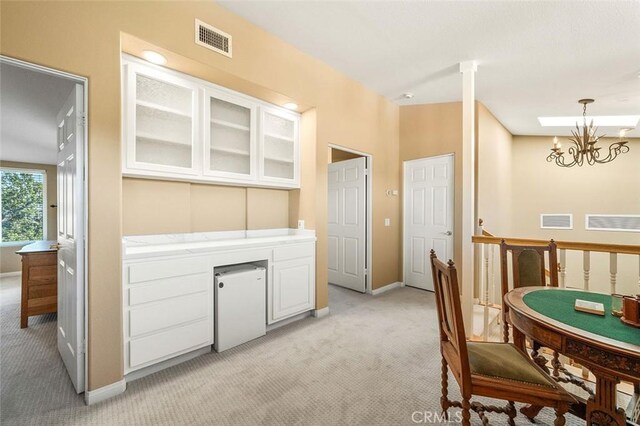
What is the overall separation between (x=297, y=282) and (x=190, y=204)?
142 cm

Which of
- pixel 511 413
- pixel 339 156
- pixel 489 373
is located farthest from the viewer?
pixel 339 156

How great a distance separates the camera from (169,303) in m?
2.23

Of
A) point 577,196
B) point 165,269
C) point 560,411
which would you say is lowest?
point 560,411

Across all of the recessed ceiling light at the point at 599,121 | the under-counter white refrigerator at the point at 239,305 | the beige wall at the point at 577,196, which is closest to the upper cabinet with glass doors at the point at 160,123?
the under-counter white refrigerator at the point at 239,305

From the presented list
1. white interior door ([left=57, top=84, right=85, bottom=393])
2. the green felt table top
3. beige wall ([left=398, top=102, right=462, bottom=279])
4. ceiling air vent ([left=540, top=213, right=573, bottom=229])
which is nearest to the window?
white interior door ([left=57, top=84, right=85, bottom=393])

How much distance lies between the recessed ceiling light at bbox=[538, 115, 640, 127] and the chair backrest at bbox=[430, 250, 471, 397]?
519cm

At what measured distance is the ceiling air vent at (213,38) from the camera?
2.40m

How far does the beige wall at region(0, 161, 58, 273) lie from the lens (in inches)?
234

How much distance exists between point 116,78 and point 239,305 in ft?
6.73

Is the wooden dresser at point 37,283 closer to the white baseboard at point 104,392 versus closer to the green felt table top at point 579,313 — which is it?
the white baseboard at point 104,392

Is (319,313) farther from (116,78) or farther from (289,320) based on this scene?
(116,78)

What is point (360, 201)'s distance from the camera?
4.45m

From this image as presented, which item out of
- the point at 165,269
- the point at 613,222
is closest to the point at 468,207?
the point at 165,269

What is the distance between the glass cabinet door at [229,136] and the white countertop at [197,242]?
0.68 metres
